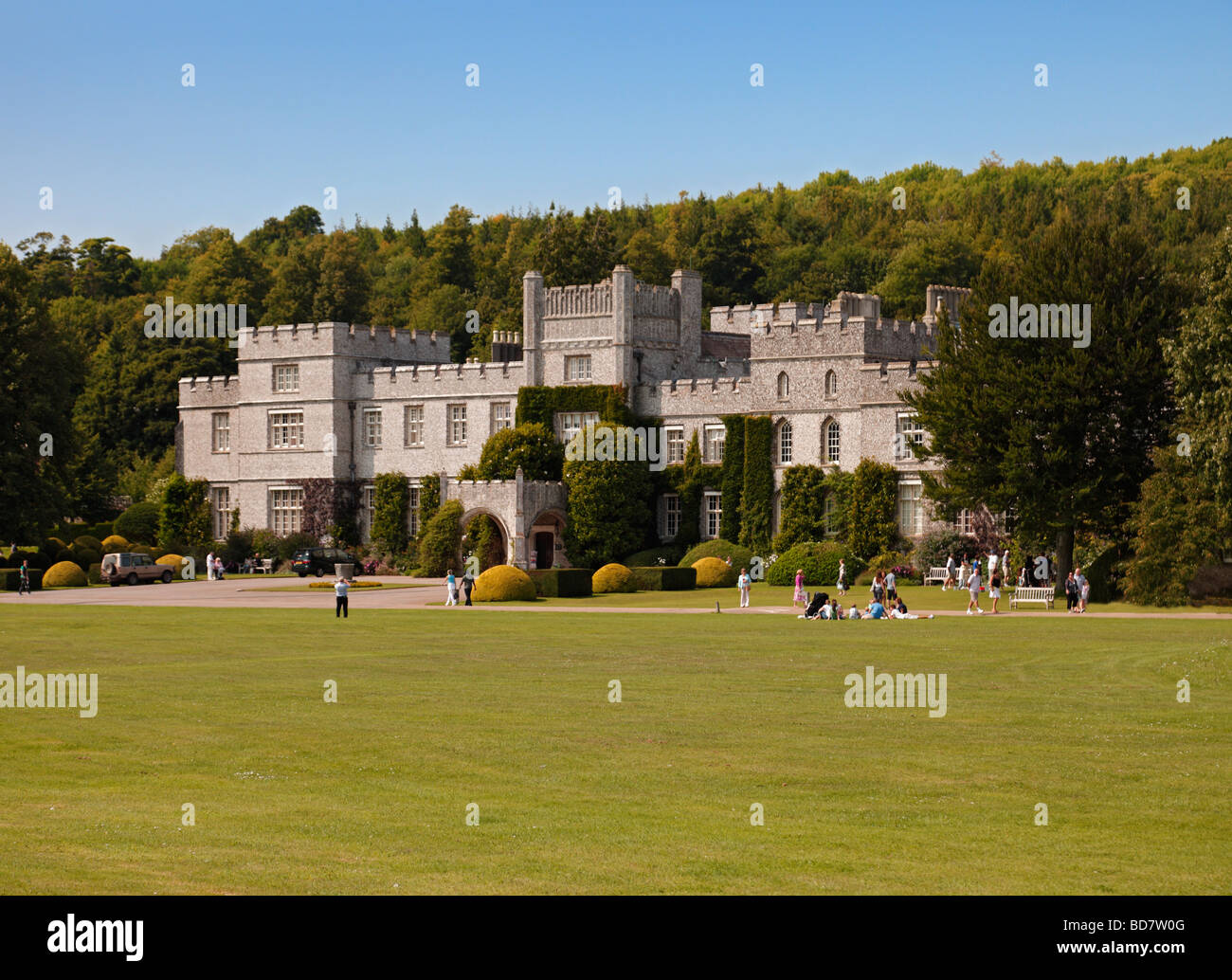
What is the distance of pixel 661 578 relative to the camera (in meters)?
62.3

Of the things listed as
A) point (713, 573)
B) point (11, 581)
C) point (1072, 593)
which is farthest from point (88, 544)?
point (1072, 593)

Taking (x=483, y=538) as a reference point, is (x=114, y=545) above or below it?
below

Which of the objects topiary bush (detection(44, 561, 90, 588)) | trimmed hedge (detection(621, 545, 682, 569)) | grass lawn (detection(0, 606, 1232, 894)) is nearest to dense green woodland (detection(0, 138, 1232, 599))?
topiary bush (detection(44, 561, 90, 588))

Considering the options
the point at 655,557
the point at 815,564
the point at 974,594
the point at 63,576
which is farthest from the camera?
the point at 63,576

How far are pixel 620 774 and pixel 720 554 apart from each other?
49.5 meters

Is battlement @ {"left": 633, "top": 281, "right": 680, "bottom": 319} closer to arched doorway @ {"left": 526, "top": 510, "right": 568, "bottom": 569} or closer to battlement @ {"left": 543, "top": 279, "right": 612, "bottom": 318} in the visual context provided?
battlement @ {"left": 543, "top": 279, "right": 612, "bottom": 318}

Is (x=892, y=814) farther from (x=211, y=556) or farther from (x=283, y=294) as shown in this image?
(x=283, y=294)

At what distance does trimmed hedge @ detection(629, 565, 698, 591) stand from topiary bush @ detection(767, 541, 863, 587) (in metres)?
3.86

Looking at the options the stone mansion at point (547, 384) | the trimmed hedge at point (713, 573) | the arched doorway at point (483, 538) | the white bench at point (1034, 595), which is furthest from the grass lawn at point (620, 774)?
the arched doorway at point (483, 538)

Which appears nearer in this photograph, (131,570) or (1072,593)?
(1072,593)

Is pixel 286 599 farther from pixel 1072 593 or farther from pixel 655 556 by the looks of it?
pixel 1072 593

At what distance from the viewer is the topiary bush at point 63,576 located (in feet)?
233

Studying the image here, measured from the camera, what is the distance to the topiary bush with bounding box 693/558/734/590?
209ft
